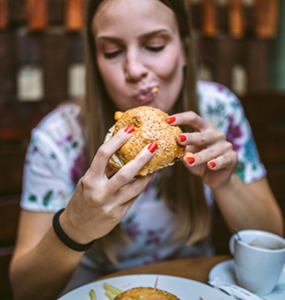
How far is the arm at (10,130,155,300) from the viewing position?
2.83 feet

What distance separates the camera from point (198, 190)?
1599 mm

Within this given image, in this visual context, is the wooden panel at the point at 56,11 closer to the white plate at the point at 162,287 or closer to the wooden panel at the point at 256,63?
the wooden panel at the point at 256,63

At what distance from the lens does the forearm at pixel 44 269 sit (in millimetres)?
1060

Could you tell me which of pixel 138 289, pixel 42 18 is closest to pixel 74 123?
pixel 138 289

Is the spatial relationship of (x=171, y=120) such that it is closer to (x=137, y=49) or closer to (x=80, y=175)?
(x=137, y=49)

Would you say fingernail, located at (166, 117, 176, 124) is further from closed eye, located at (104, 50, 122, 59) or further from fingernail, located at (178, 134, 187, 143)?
closed eye, located at (104, 50, 122, 59)

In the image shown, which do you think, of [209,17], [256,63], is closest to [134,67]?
[209,17]

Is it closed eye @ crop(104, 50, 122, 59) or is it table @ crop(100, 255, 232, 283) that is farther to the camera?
closed eye @ crop(104, 50, 122, 59)

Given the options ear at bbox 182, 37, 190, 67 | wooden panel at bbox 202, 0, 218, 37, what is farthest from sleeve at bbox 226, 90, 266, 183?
wooden panel at bbox 202, 0, 218, 37

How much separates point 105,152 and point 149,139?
18cm

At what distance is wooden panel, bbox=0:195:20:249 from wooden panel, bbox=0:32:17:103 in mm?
967

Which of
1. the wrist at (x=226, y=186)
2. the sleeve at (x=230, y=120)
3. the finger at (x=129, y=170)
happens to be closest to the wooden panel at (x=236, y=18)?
the sleeve at (x=230, y=120)

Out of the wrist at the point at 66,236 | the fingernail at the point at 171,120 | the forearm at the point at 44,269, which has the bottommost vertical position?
the forearm at the point at 44,269

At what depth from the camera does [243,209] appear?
4.51 ft
